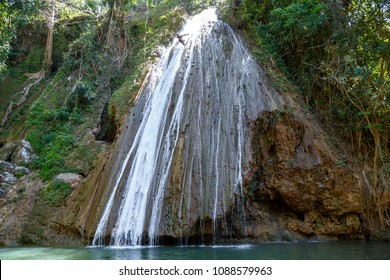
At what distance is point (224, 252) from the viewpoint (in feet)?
23.1

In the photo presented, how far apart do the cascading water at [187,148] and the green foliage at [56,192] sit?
1717 millimetres

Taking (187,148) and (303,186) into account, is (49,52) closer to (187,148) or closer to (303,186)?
(187,148)

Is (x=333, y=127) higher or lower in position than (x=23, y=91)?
lower

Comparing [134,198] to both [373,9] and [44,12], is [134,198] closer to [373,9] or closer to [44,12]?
[373,9]

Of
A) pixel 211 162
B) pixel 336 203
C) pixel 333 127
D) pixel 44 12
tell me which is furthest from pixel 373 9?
pixel 44 12

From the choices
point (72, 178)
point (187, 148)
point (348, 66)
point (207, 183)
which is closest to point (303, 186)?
point (207, 183)

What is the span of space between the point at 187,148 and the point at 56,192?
4490 mm

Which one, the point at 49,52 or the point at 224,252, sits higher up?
the point at 49,52

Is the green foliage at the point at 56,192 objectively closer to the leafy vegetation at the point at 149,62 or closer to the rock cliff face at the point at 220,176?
the leafy vegetation at the point at 149,62

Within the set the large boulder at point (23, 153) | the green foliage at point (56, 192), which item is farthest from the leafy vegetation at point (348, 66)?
the large boulder at point (23, 153)

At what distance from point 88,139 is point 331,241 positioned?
8.87 meters

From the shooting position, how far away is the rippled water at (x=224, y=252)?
652 centimetres

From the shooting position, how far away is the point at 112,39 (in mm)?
16578

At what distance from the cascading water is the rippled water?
71 cm
